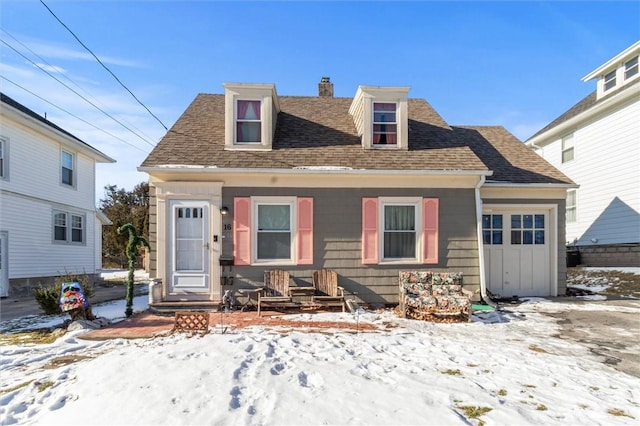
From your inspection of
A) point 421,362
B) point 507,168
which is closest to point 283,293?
point 421,362

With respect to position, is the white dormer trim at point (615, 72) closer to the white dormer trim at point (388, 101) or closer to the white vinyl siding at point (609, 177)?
the white vinyl siding at point (609, 177)

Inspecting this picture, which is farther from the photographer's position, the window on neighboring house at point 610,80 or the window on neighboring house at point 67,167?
the window on neighboring house at point 610,80

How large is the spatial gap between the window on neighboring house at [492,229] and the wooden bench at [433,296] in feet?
6.68

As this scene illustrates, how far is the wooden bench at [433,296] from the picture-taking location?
23.8ft

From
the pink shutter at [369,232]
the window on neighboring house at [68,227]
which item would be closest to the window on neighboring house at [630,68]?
the pink shutter at [369,232]

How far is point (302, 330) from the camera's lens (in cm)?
635

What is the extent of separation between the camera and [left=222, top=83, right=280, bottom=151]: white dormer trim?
29.7 ft

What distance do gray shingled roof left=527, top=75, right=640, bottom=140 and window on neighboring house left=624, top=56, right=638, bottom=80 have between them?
496mm

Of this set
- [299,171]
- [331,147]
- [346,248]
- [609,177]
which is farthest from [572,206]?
[299,171]

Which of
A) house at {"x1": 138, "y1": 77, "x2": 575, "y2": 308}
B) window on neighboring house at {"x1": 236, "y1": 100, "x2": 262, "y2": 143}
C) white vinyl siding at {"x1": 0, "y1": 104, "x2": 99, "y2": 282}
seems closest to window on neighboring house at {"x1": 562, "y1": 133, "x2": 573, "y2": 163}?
house at {"x1": 138, "y1": 77, "x2": 575, "y2": 308}

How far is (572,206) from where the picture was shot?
16.5 metres

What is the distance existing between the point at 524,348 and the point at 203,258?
6.46 m

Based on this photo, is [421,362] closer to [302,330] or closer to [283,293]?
[302,330]

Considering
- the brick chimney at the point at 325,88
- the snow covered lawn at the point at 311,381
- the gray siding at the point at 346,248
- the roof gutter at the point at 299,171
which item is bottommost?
the snow covered lawn at the point at 311,381
